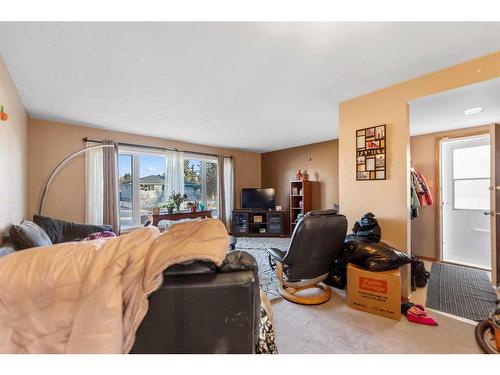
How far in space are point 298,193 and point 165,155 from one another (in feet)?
10.2

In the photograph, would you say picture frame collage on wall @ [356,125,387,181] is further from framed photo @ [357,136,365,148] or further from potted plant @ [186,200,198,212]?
potted plant @ [186,200,198,212]

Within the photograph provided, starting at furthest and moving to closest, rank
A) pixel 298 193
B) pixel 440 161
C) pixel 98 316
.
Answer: pixel 298 193 → pixel 440 161 → pixel 98 316

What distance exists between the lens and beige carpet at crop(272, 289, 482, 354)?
1509 mm

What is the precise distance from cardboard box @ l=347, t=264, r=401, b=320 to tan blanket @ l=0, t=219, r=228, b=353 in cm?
169

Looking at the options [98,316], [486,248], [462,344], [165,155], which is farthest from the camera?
[165,155]

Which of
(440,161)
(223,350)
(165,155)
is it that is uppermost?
(165,155)

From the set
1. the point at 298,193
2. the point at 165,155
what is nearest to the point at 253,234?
the point at 298,193

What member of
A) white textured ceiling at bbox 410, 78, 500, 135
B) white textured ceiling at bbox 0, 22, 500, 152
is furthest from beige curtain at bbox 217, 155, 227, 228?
white textured ceiling at bbox 410, 78, 500, 135

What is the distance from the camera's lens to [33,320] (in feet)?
2.62

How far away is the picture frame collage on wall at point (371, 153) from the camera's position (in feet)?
7.39

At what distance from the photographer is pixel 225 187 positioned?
5.54 metres

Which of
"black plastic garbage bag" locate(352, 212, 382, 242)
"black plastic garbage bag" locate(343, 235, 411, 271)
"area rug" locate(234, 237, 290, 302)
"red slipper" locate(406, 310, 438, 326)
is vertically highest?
"black plastic garbage bag" locate(352, 212, 382, 242)
